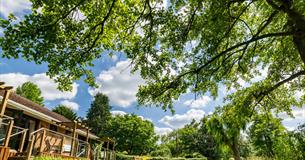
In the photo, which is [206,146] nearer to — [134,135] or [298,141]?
[134,135]

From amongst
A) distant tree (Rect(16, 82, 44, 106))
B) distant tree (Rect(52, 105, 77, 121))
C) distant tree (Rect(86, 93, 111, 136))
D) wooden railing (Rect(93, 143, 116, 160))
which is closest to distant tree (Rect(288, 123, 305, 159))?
wooden railing (Rect(93, 143, 116, 160))

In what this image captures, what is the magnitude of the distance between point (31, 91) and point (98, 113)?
13.9 meters

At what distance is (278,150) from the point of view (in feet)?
41.1

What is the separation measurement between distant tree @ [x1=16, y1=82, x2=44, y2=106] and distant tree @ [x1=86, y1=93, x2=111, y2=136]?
10.3m

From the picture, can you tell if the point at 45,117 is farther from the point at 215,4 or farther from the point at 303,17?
the point at 303,17

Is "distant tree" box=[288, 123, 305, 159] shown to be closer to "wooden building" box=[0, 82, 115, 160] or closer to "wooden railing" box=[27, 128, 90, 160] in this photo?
"wooden building" box=[0, 82, 115, 160]

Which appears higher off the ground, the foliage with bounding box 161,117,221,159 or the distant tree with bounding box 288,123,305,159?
the foliage with bounding box 161,117,221,159

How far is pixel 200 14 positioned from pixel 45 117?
11.3 m

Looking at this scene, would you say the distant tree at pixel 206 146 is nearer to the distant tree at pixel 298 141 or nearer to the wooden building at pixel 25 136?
the distant tree at pixel 298 141

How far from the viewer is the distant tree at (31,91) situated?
45906mm

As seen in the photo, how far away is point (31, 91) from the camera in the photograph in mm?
46594

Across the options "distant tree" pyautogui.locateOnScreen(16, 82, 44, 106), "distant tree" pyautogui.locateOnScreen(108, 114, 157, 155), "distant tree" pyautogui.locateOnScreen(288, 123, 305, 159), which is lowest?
"distant tree" pyautogui.locateOnScreen(288, 123, 305, 159)

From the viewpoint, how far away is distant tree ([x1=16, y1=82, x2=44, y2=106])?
45906 millimetres

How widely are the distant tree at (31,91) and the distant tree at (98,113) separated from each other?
10.3 meters
